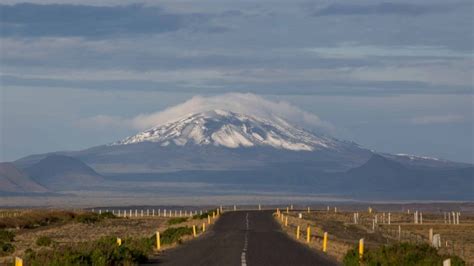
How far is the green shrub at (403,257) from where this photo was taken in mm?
29531

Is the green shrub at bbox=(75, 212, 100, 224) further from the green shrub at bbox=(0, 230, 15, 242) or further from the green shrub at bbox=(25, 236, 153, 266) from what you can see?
the green shrub at bbox=(25, 236, 153, 266)

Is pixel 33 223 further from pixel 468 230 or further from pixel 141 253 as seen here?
pixel 141 253

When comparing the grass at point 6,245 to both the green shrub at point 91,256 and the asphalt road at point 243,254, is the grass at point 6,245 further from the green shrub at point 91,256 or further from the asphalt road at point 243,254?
the green shrub at point 91,256

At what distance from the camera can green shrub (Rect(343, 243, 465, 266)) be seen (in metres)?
29.5

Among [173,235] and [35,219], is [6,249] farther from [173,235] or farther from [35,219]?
[35,219]

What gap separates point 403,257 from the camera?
30.8 meters

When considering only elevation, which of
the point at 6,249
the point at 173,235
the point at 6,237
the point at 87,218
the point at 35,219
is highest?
the point at 87,218

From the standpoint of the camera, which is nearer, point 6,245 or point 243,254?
point 243,254

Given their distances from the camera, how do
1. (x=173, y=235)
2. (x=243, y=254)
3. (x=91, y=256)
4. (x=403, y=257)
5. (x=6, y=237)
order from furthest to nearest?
(x=6, y=237) → (x=173, y=235) → (x=243, y=254) → (x=91, y=256) → (x=403, y=257)

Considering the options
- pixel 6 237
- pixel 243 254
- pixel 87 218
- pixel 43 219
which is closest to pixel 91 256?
pixel 243 254

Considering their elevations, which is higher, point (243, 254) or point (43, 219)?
point (43, 219)

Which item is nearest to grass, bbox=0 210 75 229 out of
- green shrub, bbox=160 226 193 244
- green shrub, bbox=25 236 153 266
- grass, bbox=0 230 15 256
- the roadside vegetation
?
the roadside vegetation

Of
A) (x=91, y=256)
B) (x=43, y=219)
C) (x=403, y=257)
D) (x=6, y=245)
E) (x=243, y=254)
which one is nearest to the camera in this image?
(x=403, y=257)

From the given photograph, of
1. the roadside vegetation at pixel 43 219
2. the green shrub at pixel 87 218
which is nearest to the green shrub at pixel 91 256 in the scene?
the roadside vegetation at pixel 43 219
